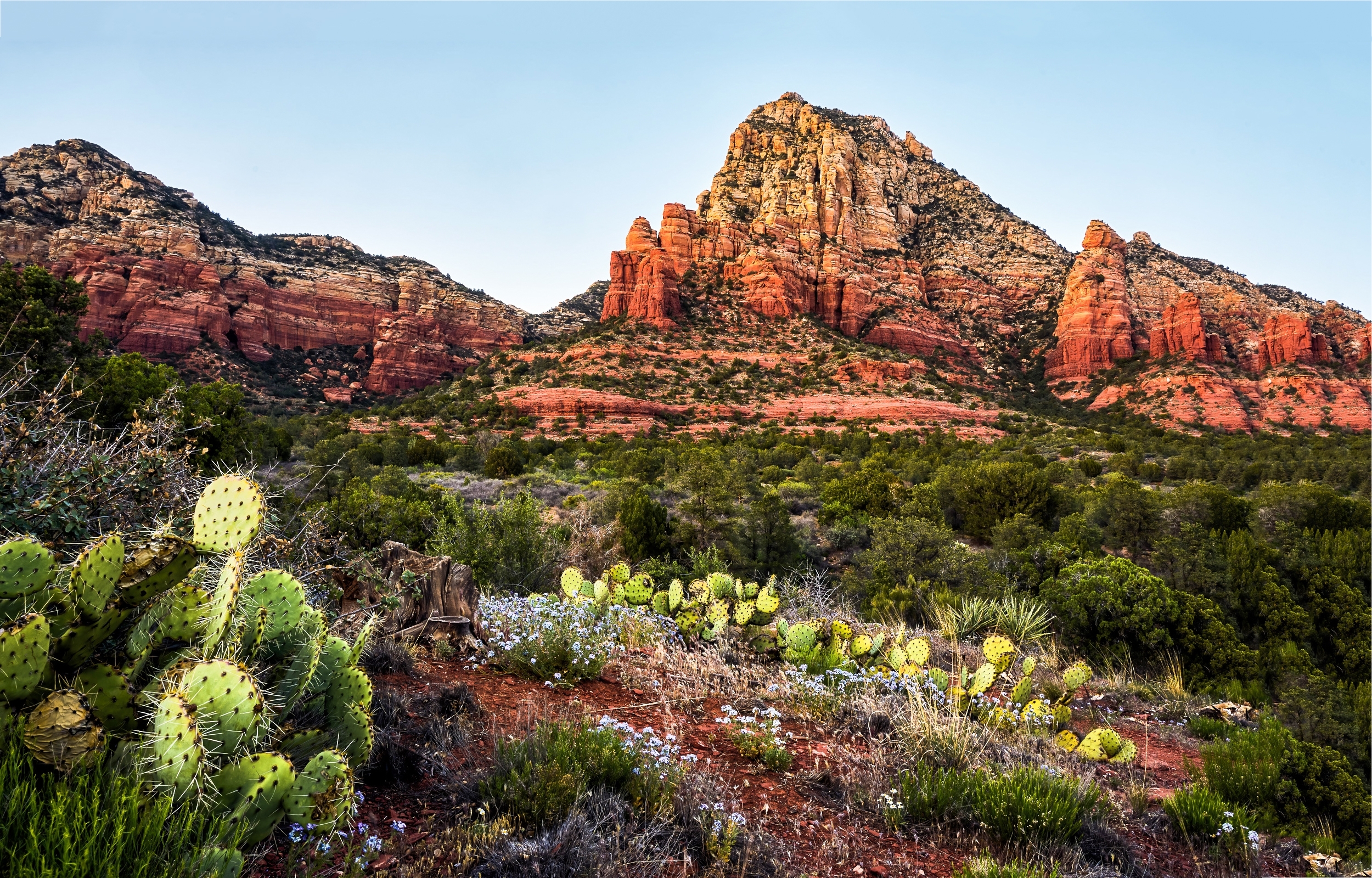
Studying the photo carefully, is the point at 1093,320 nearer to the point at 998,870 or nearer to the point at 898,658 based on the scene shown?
the point at 898,658

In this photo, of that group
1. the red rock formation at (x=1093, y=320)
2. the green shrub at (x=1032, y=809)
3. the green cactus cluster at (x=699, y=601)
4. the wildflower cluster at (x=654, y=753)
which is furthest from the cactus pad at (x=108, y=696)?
the red rock formation at (x=1093, y=320)

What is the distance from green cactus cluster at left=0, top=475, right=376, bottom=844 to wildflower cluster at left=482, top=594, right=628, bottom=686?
1880mm

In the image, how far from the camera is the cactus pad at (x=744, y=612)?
5.90 meters

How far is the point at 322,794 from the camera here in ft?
6.77

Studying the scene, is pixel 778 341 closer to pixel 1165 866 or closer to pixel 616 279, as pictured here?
pixel 616 279

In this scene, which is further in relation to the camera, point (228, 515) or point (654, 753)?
point (654, 753)

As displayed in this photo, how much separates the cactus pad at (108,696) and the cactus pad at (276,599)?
47 centimetres

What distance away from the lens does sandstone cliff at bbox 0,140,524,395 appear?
2285 inches

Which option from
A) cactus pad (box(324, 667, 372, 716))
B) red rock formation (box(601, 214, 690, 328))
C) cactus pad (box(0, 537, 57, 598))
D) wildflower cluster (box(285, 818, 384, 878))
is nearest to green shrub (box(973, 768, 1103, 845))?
wildflower cluster (box(285, 818, 384, 878))

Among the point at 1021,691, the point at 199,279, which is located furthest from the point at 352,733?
the point at 199,279

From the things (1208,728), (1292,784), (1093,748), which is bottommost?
(1208,728)

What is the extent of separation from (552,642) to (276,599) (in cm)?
232

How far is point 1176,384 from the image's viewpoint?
53156 mm

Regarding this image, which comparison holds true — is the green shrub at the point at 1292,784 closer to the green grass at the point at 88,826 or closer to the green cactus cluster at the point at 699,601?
the green cactus cluster at the point at 699,601
